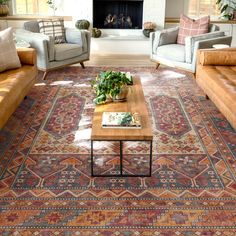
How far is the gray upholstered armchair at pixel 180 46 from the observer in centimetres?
561

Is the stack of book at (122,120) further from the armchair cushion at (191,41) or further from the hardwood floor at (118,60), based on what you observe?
the hardwood floor at (118,60)

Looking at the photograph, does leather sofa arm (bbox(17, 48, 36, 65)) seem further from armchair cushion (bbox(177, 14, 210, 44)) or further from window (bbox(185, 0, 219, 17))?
window (bbox(185, 0, 219, 17))

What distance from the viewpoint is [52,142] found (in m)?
3.77

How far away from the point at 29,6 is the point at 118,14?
1802mm

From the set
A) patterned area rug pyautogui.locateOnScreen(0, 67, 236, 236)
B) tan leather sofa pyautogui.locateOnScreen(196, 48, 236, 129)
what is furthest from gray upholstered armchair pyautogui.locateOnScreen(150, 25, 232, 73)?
patterned area rug pyautogui.locateOnScreen(0, 67, 236, 236)

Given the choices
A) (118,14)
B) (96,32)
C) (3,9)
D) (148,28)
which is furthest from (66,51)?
(3,9)

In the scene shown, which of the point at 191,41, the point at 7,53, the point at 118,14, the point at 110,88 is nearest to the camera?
the point at 110,88

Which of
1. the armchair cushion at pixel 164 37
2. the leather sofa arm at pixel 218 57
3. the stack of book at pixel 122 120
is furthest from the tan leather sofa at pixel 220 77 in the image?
the armchair cushion at pixel 164 37

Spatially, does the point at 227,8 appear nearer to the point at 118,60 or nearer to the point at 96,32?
the point at 118,60

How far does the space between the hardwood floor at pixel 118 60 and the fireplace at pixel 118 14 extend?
73cm

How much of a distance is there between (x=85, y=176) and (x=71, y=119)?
50.6 inches

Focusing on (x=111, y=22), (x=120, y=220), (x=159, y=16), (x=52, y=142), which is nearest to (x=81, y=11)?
(x=111, y=22)

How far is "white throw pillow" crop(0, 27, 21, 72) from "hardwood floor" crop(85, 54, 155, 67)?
2329 mm

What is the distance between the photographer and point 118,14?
7.83 metres
